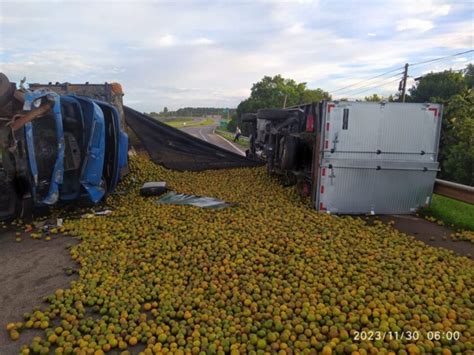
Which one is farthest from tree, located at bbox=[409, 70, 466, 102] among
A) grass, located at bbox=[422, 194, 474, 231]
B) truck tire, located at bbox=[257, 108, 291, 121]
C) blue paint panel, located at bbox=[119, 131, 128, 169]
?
blue paint panel, located at bbox=[119, 131, 128, 169]

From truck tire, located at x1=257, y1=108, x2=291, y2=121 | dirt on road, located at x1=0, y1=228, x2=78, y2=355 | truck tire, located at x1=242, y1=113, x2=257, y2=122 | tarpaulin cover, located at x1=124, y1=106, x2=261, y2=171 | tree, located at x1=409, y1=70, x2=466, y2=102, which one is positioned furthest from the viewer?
tree, located at x1=409, y1=70, x2=466, y2=102

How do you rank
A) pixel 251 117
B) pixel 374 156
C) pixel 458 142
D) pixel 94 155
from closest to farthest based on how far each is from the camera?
pixel 94 155
pixel 374 156
pixel 458 142
pixel 251 117

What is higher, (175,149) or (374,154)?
(374,154)

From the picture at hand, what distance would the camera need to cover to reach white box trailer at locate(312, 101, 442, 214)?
6.68 meters

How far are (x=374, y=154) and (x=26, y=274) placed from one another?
6034mm

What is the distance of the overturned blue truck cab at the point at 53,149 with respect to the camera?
5.71 metres

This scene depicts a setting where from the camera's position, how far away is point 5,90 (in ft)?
19.5

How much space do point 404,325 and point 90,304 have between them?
306cm

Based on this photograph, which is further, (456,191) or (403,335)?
(456,191)

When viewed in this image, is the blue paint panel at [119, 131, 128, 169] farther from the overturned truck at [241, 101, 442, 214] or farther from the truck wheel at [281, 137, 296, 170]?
the overturned truck at [241, 101, 442, 214]

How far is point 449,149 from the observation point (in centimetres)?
1316

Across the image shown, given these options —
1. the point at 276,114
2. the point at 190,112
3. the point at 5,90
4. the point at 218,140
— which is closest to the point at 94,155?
the point at 5,90

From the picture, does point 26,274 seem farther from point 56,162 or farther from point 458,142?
point 458,142

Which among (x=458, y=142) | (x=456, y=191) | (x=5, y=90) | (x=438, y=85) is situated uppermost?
(x=438, y=85)
